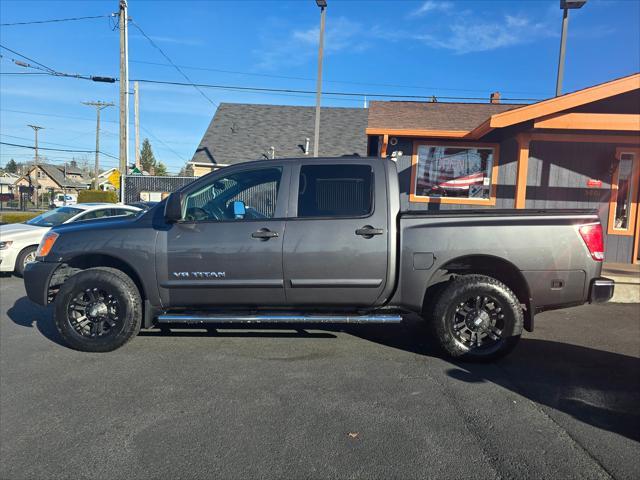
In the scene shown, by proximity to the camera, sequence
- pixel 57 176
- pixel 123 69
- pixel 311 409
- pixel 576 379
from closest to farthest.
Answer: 1. pixel 311 409
2. pixel 576 379
3. pixel 123 69
4. pixel 57 176

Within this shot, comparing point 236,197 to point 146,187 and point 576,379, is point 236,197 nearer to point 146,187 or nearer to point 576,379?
point 576,379

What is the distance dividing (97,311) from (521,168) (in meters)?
8.03

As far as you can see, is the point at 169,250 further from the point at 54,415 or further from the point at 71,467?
the point at 71,467

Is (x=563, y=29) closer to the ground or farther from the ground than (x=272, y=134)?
farther from the ground

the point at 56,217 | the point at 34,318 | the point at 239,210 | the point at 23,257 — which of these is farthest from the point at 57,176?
the point at 239,210

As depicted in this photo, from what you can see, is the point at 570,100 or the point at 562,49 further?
the point at 562,49

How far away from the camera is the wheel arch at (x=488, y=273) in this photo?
436 cm

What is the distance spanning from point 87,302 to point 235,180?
1989 mm

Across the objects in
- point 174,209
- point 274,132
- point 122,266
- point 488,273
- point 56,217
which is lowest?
point 122,266

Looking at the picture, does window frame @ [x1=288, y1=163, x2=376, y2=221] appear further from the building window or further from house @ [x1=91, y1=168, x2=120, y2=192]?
house @ [x1=91, y1=168, x2=120, y2=192]

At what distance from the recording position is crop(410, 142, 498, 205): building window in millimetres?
10484

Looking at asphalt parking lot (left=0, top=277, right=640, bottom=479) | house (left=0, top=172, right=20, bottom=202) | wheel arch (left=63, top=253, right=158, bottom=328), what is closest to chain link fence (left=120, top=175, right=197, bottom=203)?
wheel arch (left=63, top=253, right=158, bottom=328)

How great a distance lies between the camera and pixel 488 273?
179 inches

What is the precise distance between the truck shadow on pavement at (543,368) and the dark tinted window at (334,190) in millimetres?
1593
